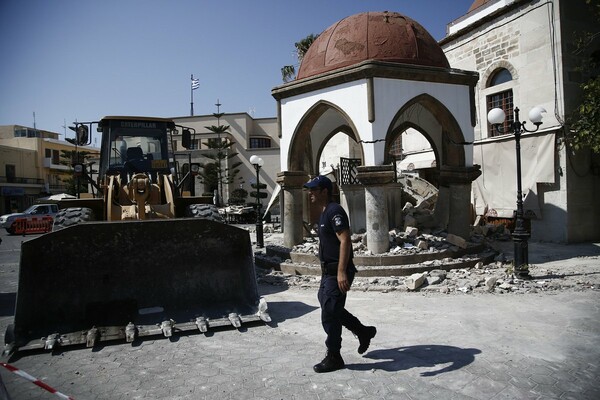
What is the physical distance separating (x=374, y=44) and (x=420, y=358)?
782cm

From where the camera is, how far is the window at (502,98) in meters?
14.0

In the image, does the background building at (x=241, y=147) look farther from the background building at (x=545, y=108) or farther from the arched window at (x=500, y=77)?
the background building at (x=545, y=108)

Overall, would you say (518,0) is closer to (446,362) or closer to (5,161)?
(446,362)

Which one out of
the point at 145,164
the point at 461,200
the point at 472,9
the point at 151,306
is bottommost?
the point at 151,306

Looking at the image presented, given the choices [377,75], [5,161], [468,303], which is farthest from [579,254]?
[5,161]

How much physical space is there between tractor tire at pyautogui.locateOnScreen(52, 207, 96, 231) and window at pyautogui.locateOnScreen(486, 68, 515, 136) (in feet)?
42.0

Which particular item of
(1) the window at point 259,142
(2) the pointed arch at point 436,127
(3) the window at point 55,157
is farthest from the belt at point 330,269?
(3) the window at point 55,157

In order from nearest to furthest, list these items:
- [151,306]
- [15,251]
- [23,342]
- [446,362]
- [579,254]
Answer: [446,362] → [23,342] → [151,306] → [579,254] → [15,251]

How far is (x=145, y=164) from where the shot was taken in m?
7.90

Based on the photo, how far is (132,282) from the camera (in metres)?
5.22

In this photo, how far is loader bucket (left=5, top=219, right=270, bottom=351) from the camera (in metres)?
4.72

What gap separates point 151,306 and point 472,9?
1730 centimetres

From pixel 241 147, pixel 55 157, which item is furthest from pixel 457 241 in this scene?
pixel 55 157

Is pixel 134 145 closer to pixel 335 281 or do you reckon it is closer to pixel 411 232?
pixel 335 281
